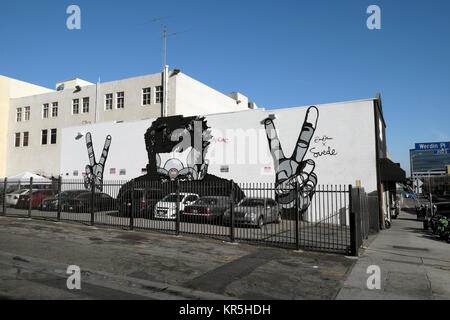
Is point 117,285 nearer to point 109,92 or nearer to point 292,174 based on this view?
point 292,174

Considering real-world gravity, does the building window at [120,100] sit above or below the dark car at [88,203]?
above

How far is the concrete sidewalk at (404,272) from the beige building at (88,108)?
928 inches

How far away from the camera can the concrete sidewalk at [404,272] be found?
19.5 ft

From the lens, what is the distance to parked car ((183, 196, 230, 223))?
11805mm

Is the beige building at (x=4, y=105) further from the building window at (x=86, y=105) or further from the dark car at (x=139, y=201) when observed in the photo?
the dark car at (x=139, y=201)

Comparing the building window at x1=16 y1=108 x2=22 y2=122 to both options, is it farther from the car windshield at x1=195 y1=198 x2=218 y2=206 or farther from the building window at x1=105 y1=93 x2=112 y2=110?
the car windshield at x1=195 y1=198 x2=218 y2=206

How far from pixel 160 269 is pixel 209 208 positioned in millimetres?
5019

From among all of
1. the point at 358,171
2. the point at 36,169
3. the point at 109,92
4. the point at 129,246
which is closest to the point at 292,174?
the point at 358,171

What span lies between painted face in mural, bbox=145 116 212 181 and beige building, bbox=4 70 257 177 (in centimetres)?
623

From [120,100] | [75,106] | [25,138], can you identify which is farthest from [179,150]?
[25,138]

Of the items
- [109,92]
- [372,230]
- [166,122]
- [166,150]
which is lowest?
[372,230]

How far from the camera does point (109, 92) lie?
34.3 meters

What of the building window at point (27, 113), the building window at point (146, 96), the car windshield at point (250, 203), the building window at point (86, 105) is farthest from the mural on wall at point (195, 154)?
the building window at point (27, 113)
